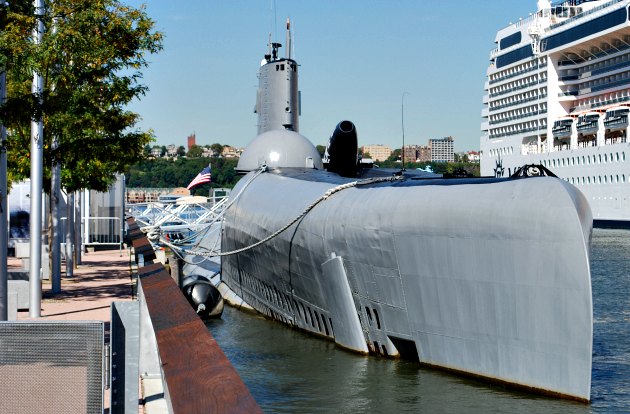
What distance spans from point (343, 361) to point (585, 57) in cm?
6703

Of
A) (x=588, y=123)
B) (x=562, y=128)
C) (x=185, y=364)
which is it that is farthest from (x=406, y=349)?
(x=562, y=128)

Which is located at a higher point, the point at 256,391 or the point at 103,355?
the point at 103,355

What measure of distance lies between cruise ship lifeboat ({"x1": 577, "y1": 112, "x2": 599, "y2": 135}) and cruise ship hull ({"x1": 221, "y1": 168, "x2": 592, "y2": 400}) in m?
54.5

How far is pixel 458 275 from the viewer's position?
12.7 metres

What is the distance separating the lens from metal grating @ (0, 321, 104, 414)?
4.60 metres

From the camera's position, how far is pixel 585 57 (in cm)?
7694

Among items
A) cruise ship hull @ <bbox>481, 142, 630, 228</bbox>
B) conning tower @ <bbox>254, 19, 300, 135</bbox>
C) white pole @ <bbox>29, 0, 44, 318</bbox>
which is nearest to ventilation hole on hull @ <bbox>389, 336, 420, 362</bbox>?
white pole @ <bbox>29, 0, 44, 318</bbox>

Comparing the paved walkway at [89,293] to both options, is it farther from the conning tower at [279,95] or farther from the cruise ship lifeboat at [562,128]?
the cruise ship lifeboat at [562,128]

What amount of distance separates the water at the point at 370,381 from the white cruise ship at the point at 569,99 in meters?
48.6

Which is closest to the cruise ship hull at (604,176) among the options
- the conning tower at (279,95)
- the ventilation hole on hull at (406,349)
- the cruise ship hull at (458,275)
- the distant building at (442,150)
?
the conning tower at (279,95)

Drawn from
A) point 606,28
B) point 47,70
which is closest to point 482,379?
point 47,70

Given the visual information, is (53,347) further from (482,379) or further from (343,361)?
(343,361)

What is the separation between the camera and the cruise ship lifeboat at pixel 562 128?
236ft

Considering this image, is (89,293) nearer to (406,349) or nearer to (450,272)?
(406,349)
